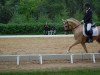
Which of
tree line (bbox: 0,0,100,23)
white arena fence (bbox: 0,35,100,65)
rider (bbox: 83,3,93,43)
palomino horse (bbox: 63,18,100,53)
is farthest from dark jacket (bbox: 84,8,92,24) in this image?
tree line (bbox: 0,0,100,23)

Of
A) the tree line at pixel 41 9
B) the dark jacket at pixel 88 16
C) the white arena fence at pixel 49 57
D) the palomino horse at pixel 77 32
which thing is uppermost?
the tree line at pixel 41 9

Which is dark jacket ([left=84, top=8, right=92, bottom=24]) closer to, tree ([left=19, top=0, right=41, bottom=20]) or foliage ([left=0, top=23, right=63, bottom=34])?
foliage ([left=0, top=23, right=63, bottom=34])

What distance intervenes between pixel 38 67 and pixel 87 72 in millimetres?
2854

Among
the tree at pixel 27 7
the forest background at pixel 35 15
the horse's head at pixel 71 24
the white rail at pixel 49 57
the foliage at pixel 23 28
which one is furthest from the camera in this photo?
the tree at pixel 27 7

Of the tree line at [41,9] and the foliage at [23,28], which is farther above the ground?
the tree line at [41,9]

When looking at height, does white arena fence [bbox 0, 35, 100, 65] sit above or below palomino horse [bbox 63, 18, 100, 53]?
below

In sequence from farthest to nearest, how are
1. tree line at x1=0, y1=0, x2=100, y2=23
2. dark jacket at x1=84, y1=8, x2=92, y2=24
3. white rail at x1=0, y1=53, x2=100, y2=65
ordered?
tree line at x1=0, y1=0, x2=100, y2=23, dark jacket at x1=84, y1=8, x2=92, y2=24, white rail at x1=0, y1=53, x2=100, y2=65

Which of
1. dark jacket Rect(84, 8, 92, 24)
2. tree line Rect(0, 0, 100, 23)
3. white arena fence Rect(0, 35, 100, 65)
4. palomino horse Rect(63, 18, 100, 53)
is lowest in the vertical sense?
white arena fence Rect(0, 35, 100, 65)

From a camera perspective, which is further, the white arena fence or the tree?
the tree

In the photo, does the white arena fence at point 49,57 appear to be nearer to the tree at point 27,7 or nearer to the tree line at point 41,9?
the tree line at point 41,9

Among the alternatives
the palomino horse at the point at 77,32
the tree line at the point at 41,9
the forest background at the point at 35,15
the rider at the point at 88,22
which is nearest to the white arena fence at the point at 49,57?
the palomino horse at the point at 77,32

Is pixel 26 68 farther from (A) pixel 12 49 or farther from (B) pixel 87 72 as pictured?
(A) pixel 12 49

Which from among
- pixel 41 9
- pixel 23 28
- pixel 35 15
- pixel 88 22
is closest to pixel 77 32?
pixel 88 22

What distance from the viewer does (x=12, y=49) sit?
65.5ft
